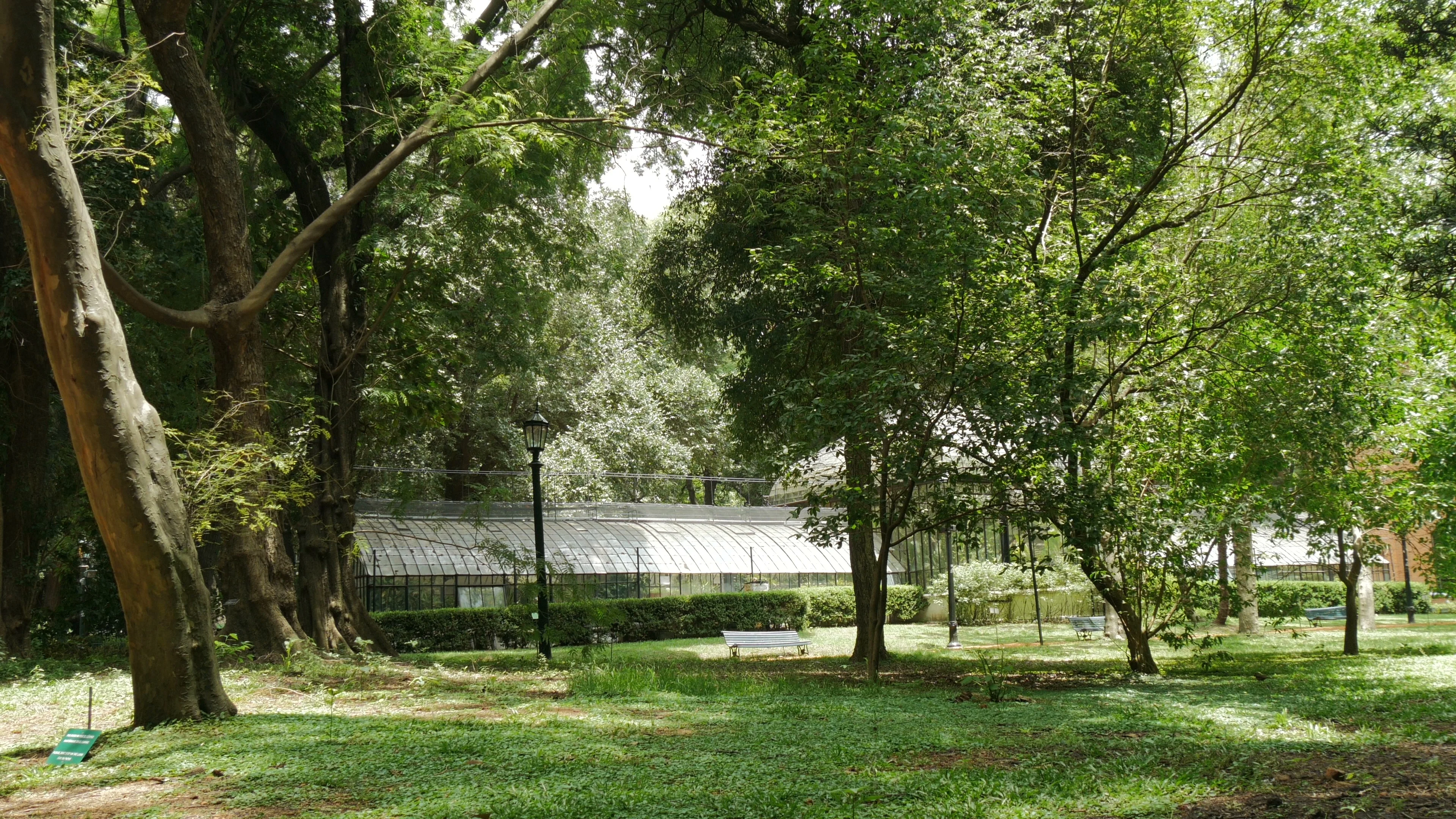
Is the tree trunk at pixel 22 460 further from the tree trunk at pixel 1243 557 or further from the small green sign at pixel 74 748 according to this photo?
the tree trunk at pixel 1243 557

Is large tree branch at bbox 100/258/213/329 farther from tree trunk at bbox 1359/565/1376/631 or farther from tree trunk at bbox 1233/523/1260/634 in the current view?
tree trunk at bbox 1359/565/1376/631

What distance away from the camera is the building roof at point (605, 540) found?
2477 cm

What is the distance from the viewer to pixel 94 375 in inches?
261

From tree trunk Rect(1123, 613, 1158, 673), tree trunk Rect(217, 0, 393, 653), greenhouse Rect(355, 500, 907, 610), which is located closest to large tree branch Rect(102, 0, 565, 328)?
tree trunk Rect(217, 0, 393, 653)

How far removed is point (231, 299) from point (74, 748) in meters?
6.72

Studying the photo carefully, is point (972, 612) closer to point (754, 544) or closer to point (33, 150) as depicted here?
point (754, 544)

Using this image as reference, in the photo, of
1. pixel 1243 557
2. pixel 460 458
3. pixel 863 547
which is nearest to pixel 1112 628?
pixel 1243 557

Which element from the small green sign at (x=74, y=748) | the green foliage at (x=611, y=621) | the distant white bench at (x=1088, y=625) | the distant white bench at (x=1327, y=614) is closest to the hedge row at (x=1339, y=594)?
the distant white bench at (x=1327, y=614)

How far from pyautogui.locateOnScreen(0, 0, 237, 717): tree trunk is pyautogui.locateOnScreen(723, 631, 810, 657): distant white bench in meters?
13.6

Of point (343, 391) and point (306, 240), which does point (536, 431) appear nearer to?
point (343, 391)

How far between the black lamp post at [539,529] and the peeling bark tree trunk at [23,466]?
6882 millimetres

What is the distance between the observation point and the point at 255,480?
10.9 m

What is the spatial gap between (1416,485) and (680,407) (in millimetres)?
27974

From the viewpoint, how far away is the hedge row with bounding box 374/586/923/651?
22.5 meters
